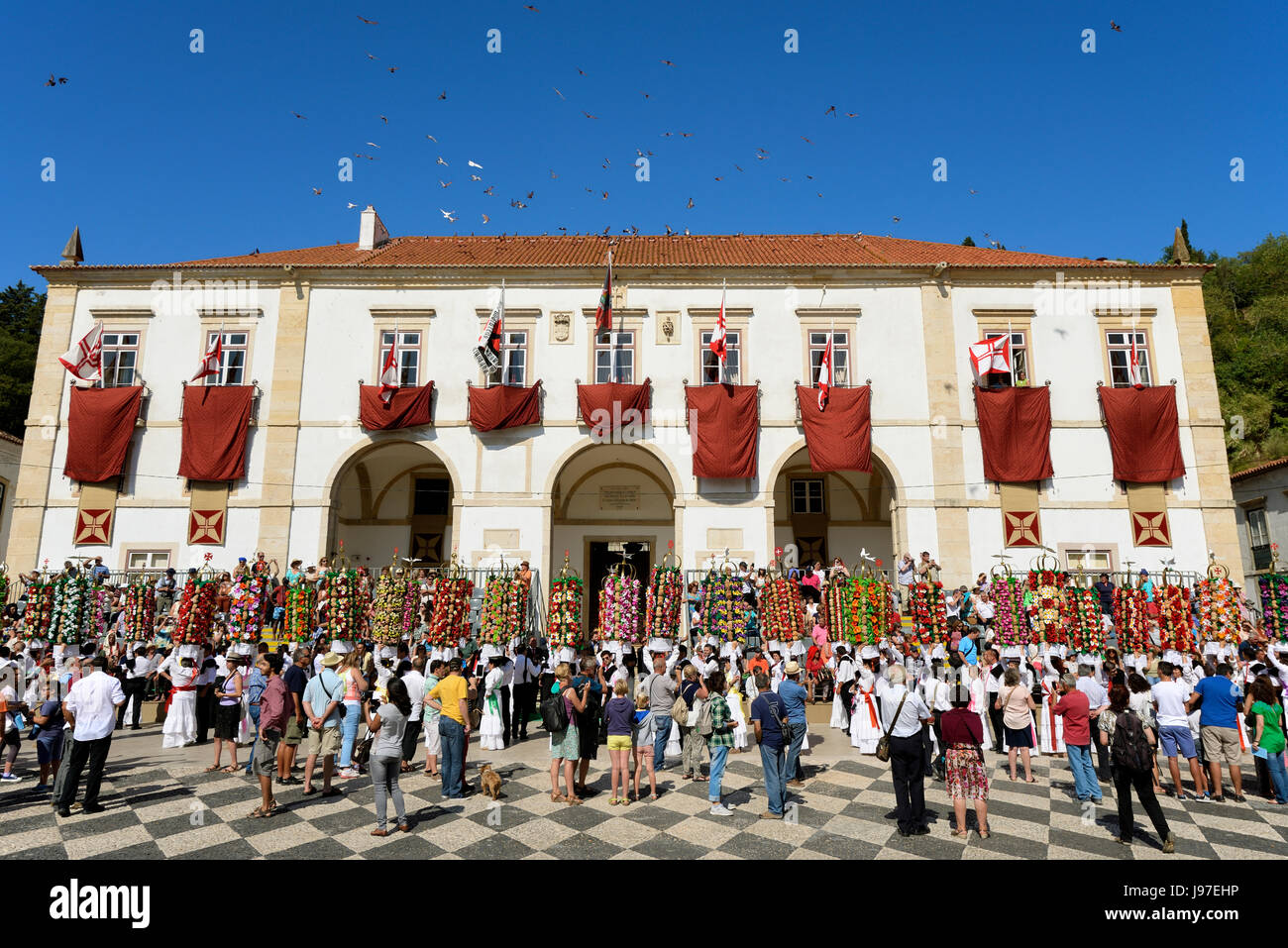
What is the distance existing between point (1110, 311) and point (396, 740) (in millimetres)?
24532

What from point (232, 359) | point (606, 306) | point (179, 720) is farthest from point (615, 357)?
point (179, 720)

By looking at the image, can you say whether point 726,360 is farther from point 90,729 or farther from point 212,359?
point 90,729

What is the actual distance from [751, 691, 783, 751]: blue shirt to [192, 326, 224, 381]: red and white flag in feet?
68.9

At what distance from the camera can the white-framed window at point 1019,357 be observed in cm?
2191

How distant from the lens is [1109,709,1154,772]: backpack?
23.9 ft

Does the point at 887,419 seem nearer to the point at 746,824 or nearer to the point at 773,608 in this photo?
the point at 773,608

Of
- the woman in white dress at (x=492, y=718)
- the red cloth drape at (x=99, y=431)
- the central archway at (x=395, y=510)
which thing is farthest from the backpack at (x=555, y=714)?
the red cloth drape at (x=99, y=431)

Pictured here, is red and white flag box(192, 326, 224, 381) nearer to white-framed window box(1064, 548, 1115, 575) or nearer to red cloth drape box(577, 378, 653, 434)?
red cloth drape box(577, 378, 653, 434)

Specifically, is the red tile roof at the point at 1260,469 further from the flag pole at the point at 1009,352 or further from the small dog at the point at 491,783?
the small dog at the point at 491,783

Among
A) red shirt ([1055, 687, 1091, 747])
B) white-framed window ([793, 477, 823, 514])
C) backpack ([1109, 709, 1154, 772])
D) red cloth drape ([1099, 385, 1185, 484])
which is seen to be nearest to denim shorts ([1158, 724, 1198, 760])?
red shirt ([1055, 687, 1091, 747])

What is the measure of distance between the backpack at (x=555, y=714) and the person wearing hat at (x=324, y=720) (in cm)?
289

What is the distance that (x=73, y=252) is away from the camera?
77.5 ft

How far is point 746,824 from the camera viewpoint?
26.9 feet
